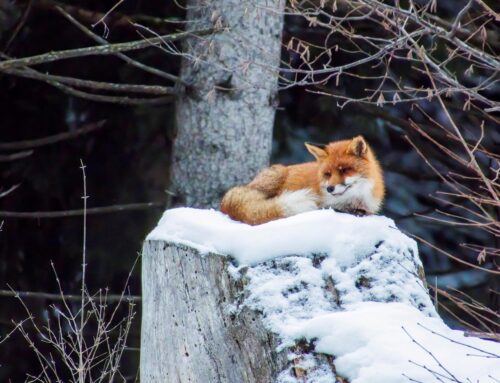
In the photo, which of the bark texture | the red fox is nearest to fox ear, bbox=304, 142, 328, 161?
the red fox

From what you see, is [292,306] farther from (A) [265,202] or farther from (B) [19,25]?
(B) [19,25]

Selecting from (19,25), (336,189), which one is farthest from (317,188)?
(19,25)

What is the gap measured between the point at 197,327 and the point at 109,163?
5913mm

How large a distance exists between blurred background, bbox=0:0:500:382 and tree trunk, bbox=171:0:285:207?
194cm

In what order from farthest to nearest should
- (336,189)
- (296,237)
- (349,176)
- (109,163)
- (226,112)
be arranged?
(109,163) → (226,112) → (349,176) → (336,189) → (296,237)

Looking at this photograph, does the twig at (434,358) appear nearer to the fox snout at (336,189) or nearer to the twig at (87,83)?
the fox snout at (336,189)

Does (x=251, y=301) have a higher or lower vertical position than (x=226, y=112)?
lower

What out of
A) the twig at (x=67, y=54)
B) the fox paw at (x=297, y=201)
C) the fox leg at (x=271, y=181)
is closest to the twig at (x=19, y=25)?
the twig at (x=67, y=54)

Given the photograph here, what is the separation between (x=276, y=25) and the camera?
8047 mm

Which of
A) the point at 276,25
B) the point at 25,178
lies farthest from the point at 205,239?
the point at 25,178

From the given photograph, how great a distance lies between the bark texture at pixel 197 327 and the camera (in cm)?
470

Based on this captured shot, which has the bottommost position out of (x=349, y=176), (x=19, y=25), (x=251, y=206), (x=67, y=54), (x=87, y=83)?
(x=251, y=206)

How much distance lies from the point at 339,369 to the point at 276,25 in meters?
4.38

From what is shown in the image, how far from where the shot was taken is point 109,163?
10.6 m
